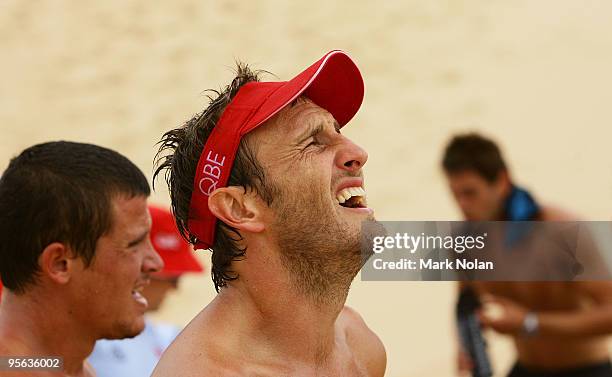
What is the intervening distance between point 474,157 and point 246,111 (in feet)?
7.70

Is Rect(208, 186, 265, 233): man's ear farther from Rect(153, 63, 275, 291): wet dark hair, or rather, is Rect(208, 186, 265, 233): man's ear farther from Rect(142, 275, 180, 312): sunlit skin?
Rect(142, 275, 180, 312): sunlit skin

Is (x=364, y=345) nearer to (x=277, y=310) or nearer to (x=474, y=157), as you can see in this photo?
(x=277, y=310)

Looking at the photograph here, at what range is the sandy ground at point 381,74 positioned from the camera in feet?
31.5

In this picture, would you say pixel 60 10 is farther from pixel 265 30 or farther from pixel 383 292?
pixel 383 292

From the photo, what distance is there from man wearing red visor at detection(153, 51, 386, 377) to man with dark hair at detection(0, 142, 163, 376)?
0.46 metres

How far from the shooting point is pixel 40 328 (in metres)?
2.70

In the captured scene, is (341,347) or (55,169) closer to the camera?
(341,347)

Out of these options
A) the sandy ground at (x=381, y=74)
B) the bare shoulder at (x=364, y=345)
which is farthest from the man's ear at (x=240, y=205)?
the sandy ground at (x=381, y=74)

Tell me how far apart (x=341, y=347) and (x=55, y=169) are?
0.88 m

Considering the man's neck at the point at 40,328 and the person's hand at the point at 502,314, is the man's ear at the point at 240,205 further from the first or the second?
the person's hand at the point at 502,314

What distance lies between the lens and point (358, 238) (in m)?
2.31

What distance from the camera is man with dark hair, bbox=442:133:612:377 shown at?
13.6ft

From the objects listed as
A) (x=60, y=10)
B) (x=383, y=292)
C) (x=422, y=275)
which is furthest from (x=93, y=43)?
(x=422, y=275)

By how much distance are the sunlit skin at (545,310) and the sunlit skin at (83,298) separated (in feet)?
5.73
